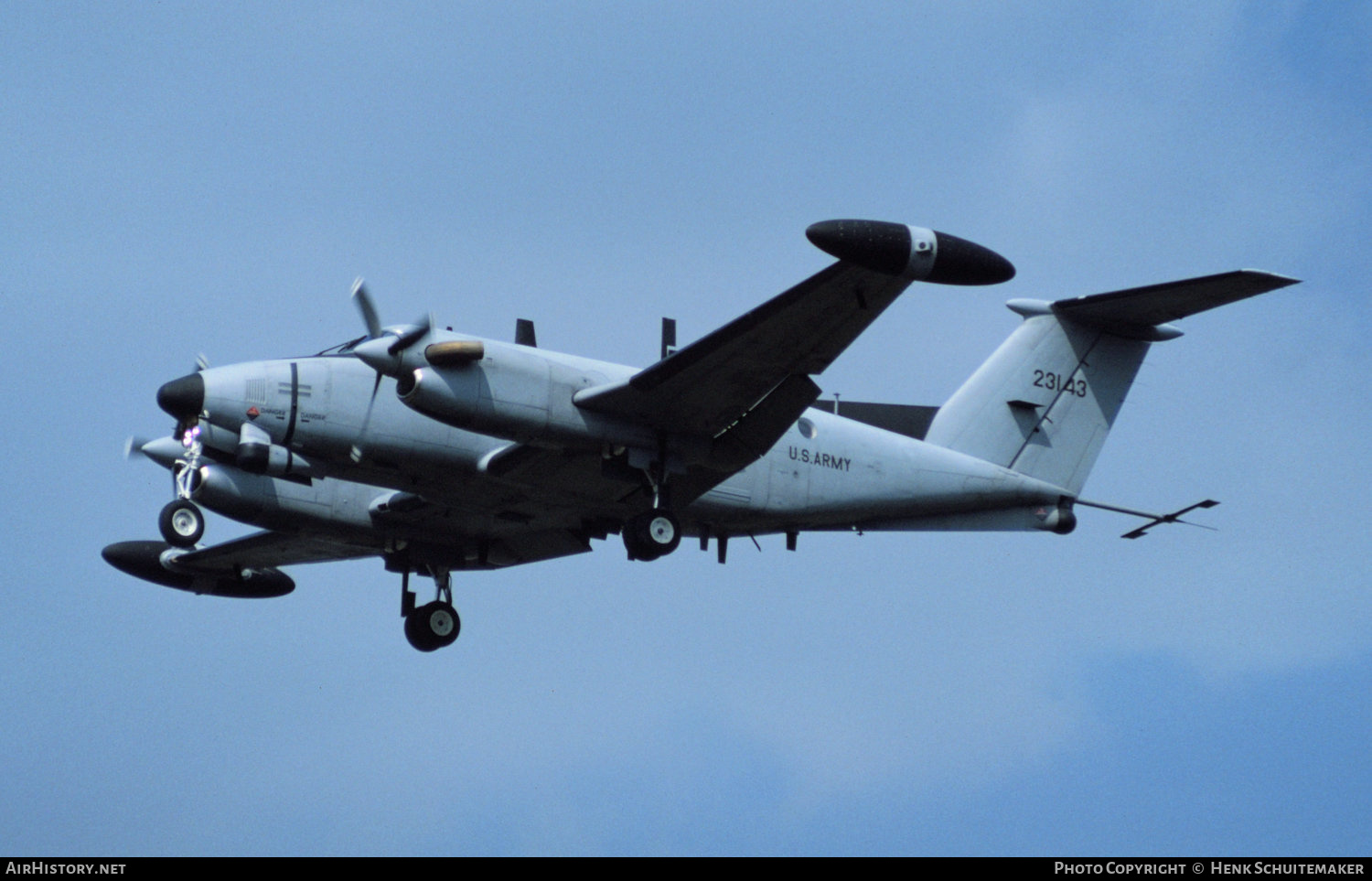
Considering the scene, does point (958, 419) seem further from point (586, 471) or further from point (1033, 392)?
point (586, 471)

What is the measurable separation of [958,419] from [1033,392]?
4.42 ft

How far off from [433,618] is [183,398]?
6.05 m

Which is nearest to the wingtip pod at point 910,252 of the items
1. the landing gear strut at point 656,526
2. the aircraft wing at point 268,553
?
the landing gear strut at point 656,526

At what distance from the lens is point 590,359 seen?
21.1 metres

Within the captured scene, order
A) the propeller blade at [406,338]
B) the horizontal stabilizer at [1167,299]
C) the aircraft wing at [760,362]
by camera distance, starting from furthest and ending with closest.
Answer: the horizontal stabilizer at [1167,299]
the propeller blade at [406,338]
the aircraft wing at [760,362]

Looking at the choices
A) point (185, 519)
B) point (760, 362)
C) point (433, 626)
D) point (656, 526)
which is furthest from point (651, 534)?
point (185, 519)

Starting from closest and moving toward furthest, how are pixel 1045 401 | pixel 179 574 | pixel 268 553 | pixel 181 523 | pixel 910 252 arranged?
pixel 910 252 < pixel 181 523 < pixel 1045 401 < pixel 268 553 < pixel 179 574

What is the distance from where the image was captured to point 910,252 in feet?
59.5

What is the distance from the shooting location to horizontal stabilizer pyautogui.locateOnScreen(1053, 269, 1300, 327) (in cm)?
2148

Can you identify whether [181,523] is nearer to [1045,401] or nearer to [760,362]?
[760,362]

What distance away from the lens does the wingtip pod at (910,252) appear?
58.5ft

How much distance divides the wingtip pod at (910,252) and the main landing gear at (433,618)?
10.0m

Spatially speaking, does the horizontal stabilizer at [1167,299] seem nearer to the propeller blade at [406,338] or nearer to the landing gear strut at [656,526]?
the landing gear strut at [656,526]

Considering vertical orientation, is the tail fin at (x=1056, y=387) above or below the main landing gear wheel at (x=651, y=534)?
above
